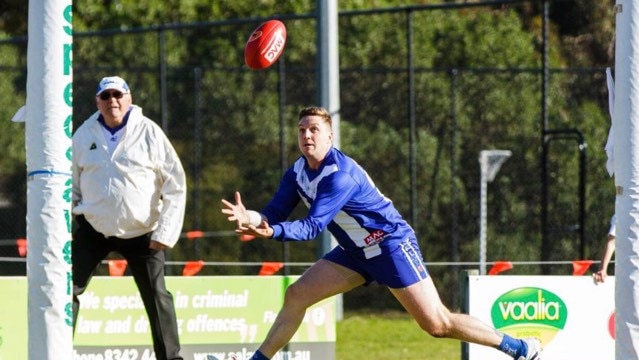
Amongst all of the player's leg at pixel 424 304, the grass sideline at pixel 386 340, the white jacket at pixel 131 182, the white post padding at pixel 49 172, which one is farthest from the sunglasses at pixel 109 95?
the grass sideline at pixel 386 340

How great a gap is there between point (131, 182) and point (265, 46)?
1381 millimetres

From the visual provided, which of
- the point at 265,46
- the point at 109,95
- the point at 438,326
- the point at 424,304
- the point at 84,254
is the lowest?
the point at 438,326

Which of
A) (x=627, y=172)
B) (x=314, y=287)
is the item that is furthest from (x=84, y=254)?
(x=627, y=172)

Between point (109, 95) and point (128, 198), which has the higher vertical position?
point (109, 95)

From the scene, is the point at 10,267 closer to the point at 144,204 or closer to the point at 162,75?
the point at 162,75

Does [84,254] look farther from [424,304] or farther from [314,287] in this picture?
[424,304]

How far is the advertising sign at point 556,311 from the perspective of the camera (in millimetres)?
11344

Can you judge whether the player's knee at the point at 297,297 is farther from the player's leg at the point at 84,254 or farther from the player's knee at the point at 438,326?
the player's leg at the point at 84,254

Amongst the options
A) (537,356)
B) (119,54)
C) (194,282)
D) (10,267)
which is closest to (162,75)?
(119,54)

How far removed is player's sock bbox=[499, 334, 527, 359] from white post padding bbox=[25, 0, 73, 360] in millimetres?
4125

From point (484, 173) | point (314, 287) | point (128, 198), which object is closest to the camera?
point (314, 287)

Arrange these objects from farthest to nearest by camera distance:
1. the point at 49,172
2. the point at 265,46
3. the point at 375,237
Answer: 1. the point at 265,46
2. the point at 375,237
3. the point at 49,172

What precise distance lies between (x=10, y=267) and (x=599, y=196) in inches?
306

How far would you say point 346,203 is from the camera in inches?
356
